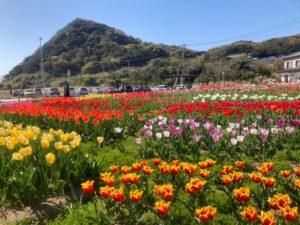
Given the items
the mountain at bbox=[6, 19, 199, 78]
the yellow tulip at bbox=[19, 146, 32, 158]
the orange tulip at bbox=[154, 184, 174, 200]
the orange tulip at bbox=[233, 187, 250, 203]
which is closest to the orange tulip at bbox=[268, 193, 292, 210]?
the orange tulip at bbox=[233, 187, 250, 203]

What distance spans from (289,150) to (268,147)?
54cm

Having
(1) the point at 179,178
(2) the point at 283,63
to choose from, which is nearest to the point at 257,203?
(1) the point at 179,178

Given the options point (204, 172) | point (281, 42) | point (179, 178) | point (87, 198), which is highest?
point (281, 42)

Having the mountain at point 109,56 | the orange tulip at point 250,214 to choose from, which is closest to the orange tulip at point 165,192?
the orange tulip at point 250,214

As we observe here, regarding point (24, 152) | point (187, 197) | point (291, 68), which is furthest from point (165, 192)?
point (291, 68)

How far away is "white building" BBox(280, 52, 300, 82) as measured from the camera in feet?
219

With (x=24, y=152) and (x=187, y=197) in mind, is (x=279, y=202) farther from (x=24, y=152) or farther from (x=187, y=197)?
(x=24, y=152)

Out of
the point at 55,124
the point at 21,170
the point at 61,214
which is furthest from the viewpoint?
the point at 55,124

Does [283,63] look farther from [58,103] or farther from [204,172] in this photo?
[204,172]

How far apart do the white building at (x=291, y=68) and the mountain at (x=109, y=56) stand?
4502 mm

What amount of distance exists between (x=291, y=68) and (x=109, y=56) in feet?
238

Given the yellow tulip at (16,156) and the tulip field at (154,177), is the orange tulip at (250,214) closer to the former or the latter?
the tulip field at (154,177)

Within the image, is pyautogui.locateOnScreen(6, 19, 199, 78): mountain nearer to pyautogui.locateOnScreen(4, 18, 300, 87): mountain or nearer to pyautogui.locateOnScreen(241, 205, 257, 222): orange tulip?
pyautogui.locateOnScreen(4, 18, 300, 87): mountain

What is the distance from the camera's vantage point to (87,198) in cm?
495
